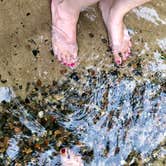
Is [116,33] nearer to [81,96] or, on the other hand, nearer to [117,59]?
[117,59]

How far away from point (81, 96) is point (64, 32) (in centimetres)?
45

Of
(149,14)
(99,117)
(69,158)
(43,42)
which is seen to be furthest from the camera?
(149,14)

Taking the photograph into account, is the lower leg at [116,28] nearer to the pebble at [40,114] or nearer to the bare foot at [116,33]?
the bare foot at [116,33]

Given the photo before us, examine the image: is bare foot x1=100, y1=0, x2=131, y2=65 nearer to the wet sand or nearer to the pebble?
the wet sand

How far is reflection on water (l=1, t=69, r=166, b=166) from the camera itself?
2975 millimetres

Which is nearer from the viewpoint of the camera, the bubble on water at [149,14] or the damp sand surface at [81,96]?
the damp sand surface at [81,96]

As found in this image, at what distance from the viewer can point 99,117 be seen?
10.2 ft

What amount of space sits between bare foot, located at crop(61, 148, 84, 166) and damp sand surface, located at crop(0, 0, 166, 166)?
0.04 meters

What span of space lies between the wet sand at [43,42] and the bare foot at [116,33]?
0.05 meters

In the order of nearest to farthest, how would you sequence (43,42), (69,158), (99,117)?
(69,158), (99,117), (43,42)

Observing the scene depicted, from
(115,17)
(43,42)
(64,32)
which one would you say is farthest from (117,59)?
(43,42)

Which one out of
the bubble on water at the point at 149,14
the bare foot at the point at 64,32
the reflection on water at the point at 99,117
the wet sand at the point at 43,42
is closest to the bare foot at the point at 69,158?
the reflection on water at the point at 99,117

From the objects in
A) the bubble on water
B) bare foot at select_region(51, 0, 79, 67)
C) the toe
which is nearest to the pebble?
bare foot at select_region(51, 0, 79, 67)

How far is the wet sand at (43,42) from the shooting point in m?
3.10
